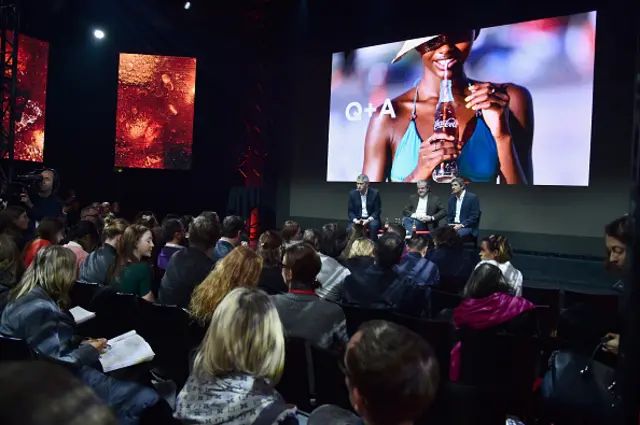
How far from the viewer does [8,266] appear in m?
3.04

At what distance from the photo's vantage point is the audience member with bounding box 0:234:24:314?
296 centimetres

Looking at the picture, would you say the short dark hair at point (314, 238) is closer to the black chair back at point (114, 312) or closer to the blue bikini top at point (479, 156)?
the black chair back at point (114, 312)

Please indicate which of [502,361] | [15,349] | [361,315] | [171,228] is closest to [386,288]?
[361,315]

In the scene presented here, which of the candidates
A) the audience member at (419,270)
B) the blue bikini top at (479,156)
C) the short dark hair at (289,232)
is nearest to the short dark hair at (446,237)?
the audience member at (419,270)

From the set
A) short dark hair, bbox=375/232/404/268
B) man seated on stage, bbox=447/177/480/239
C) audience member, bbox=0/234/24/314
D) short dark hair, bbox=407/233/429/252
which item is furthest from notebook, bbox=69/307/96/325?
man seated on stage, bbox=447/177/480/239

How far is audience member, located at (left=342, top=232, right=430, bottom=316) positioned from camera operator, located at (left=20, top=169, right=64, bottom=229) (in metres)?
3.83

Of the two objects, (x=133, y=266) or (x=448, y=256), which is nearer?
(x=133, y=266)

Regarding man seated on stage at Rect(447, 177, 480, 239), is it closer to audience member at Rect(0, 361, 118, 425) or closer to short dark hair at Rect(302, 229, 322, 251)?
short dark hair at Rect(302, 229, 322, 251)

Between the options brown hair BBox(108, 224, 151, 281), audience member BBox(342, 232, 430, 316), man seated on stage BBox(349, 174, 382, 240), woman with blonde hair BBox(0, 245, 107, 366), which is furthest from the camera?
man seated on stage BBox(349, 174, 382, 240)

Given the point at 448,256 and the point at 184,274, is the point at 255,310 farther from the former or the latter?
the point at 448,256

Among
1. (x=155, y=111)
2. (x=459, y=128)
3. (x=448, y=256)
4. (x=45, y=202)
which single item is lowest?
(x=448, y=256)

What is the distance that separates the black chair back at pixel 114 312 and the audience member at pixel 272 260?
3.22 feet

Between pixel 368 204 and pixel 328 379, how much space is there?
6346 millimetres

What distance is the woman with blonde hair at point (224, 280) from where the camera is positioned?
9.22 feet
